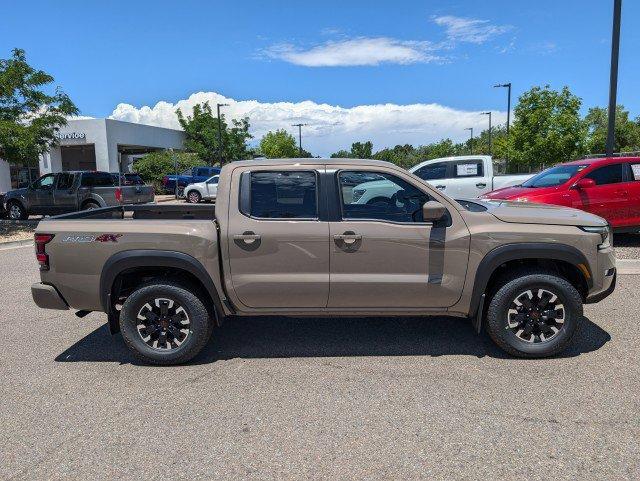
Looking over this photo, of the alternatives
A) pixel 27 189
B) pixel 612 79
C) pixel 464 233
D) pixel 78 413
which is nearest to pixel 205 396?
pixel 78 413

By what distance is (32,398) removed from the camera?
3.96 m

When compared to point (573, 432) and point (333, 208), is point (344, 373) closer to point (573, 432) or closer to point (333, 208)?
point (333, 208)

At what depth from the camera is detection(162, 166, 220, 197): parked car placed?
3114 cm

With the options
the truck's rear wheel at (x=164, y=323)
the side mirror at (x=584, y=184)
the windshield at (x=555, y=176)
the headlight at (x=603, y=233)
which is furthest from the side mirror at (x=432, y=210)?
the windshield at (x=555, y=176)

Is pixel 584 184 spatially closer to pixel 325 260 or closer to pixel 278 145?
pixel 325 260

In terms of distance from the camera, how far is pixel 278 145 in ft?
245

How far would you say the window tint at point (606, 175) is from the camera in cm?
945

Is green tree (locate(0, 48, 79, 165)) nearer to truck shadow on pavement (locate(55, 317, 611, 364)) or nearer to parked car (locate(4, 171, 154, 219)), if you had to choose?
parked car (locate(4, 171, 154, 219))

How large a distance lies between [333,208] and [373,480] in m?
2.21

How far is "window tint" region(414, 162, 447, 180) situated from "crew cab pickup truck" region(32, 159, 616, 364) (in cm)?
938

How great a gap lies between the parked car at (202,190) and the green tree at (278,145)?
45658 millimetres

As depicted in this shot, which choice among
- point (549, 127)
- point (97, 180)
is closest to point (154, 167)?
point (97, 180)

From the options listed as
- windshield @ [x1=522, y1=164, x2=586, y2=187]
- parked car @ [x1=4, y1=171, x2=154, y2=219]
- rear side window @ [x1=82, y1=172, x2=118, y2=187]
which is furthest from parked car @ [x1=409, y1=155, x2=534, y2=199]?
rear side window @ [x1=82, y1=172, x2=118, y2=187]

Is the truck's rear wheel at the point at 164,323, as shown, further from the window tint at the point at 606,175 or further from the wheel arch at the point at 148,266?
the window tint at the point at 606,175
